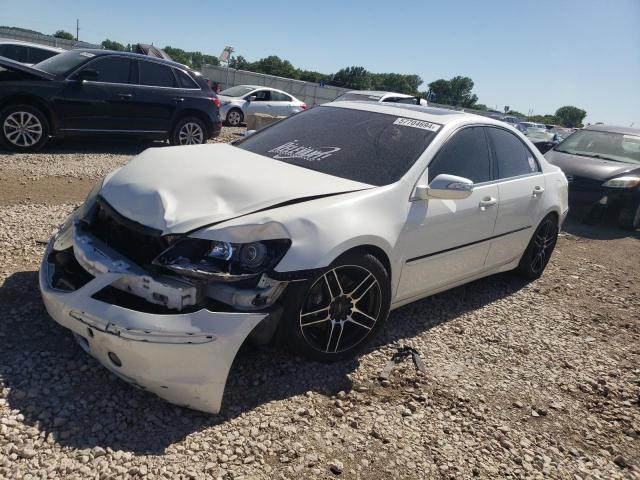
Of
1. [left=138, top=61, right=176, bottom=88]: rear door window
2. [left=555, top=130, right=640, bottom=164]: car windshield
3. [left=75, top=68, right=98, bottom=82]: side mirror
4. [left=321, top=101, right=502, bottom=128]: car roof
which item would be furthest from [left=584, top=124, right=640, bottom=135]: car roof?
[left=75, top=68, right=98, bottom=82]: side mirror

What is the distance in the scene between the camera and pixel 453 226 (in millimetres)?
3613

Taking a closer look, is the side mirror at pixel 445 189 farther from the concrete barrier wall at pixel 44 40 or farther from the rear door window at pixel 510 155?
the concrete barrier wall at pixel 44 40

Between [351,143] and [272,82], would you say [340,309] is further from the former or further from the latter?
[272,82]

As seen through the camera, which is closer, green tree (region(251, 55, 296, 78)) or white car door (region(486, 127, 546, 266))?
white car door (region(486, 127, 546, 266))

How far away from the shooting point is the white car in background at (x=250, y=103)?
15430mm

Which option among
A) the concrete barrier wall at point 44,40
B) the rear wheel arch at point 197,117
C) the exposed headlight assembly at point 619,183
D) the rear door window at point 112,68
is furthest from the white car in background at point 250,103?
the concrete barrier wall at point 44,40

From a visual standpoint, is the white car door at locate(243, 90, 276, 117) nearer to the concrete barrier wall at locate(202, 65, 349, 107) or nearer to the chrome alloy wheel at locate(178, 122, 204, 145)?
the chrome alloy wheel at locate(178, 122, 204, 145)

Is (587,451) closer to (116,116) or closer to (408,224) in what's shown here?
(408,224)

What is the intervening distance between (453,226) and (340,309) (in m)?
1.12

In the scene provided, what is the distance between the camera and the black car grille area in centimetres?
265

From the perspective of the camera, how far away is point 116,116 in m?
8.41

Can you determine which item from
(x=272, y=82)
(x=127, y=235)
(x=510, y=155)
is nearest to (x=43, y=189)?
(x=127, y=235)

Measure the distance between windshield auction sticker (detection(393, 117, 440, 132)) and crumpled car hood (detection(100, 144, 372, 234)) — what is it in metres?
0.85

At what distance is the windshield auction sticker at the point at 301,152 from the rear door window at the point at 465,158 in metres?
0.73
